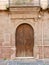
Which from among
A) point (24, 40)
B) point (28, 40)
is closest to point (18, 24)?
point (24, 40)

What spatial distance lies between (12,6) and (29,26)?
5.14 feet

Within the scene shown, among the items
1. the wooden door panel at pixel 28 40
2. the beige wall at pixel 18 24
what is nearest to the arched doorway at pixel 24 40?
the wooden door panel at pixel 28 40

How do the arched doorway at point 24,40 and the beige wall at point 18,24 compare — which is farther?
the arched doorway at point 24,40

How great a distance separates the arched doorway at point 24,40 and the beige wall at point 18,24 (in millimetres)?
296

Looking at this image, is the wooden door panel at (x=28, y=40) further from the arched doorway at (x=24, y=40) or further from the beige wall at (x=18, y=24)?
the beige wall at (x=18, y=24)

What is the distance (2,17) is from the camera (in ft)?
55.4

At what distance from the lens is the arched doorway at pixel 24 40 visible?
56.0 feet

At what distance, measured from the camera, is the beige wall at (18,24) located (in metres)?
16.8

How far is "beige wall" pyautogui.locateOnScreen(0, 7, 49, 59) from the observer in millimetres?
16750

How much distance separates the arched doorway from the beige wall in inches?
11.6

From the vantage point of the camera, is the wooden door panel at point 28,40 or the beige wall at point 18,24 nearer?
the beige wall at point 18,24

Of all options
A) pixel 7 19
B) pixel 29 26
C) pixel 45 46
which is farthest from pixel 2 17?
pixel 45 46

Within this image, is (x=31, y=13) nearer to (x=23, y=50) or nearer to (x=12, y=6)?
(x=12, y=6)

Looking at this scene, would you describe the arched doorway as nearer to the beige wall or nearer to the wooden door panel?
the wooden door panel
